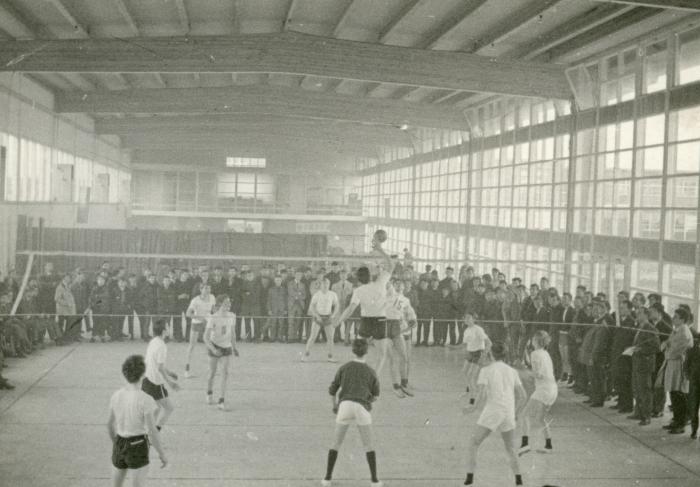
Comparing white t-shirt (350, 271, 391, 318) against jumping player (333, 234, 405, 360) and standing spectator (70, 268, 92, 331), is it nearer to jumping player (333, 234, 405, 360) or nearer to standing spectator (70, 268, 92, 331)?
jumping player (333, 234, 405, 360)

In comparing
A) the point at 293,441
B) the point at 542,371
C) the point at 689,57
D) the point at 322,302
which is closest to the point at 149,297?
the point at 322,302

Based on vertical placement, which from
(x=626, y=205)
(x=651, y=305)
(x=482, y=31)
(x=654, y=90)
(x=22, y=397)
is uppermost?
(x=482, y=31)

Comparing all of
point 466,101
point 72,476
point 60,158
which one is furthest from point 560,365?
point 60,158

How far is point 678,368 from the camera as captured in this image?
13.3 meters

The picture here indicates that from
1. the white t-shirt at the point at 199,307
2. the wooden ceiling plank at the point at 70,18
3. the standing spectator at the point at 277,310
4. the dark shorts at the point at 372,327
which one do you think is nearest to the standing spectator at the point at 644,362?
the dark shorts at the point at 372,327

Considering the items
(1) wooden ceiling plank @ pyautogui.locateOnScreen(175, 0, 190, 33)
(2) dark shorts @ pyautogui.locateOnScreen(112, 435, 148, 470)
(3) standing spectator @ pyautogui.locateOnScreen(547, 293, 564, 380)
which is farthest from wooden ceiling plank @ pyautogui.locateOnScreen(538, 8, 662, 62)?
(2) dark shorts @ pyautogui.locateOnScreen(112, 435, 148, 470)

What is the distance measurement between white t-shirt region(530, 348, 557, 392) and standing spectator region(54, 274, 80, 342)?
1356cm

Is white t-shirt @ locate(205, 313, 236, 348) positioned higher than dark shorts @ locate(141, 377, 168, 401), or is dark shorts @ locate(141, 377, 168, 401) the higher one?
white t-shirt @ locate(205, 313, 236, 348)

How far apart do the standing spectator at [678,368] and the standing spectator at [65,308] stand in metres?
14.9

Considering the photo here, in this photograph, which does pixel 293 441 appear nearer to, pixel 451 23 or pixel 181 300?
pixel 181 300

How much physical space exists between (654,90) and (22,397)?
16.4m

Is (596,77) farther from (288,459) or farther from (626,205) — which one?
(288,459)

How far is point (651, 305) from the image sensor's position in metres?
14.4

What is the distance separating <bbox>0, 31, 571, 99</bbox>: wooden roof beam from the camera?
838 inches
